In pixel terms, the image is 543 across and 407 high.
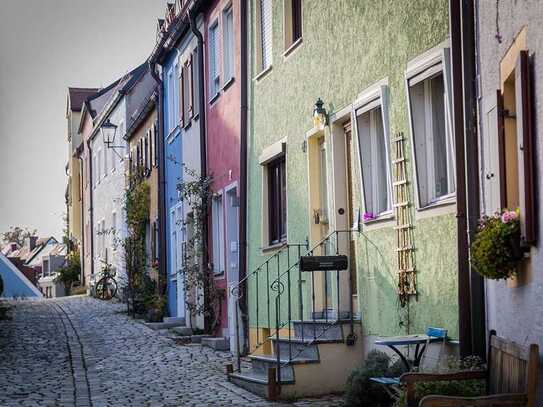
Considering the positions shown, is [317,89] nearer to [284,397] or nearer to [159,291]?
[284,397]

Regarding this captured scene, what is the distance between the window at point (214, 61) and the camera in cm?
2086

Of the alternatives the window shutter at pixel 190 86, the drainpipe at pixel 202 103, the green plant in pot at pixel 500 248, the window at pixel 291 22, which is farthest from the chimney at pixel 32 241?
the green plant in pot at pixel 500 248

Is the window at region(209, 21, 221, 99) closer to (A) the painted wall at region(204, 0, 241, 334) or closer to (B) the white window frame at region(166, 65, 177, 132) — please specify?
(A) the painted wall at region(204, 0, 241, 334)

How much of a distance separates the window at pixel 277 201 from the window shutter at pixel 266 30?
63.0 inches

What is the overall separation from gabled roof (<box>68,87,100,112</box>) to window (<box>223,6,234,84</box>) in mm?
38177

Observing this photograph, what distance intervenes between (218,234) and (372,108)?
355 inches

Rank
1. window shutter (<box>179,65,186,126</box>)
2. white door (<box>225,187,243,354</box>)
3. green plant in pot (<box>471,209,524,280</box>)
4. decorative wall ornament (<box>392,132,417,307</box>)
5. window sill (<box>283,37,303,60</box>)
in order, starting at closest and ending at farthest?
green plant in pot (<box>471,209,524,280</box>) < decorative wall ornament (<box>392,132,417,307</box>) < window sill (<box>283,37,303,60</box>) < white door (<box>225,187,243,354</box>) < window shutter (<box>179,65,186,126</box>)

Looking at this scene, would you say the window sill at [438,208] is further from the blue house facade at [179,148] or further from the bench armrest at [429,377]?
the blue house facade at [179,148]

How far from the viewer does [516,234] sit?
795 centimetres

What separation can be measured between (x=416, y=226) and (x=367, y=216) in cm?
159

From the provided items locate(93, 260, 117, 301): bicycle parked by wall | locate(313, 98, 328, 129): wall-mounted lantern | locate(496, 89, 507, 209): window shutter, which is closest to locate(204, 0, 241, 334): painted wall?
locate(313, 98, 328, 129): wall-mounted lantern

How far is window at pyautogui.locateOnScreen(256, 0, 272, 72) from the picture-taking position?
1716cm

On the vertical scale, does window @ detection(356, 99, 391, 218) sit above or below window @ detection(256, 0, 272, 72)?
below

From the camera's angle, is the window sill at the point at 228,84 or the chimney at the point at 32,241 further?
the chimney at the point at 32,241
